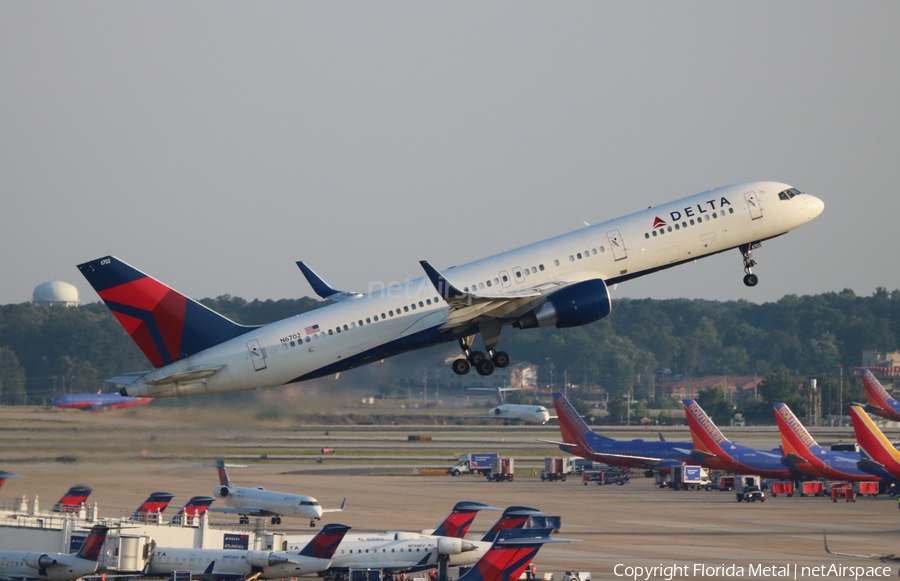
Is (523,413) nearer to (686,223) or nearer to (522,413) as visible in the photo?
(522,413)

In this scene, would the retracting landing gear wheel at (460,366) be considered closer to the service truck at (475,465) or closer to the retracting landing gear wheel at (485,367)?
the retracting landing gear wheel at (485,367)

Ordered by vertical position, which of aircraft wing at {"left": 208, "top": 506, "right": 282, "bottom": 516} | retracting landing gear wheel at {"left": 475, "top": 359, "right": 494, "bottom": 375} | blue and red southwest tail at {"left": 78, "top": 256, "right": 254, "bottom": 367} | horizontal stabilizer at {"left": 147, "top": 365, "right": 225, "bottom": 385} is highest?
blue and red southwest tail at {"left": 78, "top": 256, "right": 254, "bottom": 367}

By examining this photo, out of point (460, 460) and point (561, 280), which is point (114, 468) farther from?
point (460, 460)

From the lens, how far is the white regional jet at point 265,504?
80.9m

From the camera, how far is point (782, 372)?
555 feet

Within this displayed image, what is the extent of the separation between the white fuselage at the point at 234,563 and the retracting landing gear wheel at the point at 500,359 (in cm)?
1214

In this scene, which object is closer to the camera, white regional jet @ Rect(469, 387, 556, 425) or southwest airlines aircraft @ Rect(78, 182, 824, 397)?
southwest airlines aircraft @ Rect(78, 182, 824, 397)

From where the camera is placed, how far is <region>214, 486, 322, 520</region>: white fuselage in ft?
266

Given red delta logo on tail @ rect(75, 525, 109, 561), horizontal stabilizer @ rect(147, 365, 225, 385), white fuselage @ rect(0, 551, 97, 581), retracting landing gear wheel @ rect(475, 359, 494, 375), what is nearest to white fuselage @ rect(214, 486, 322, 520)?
white fuselage @ rect(0, 551, 97, 581)

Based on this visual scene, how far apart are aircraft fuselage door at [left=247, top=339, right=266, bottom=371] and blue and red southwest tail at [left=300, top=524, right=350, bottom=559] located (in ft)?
29.1

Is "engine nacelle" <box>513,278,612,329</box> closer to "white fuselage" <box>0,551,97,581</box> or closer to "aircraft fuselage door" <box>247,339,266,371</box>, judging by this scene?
"aircraft fuselage door" <box>247,339,266,371</box>

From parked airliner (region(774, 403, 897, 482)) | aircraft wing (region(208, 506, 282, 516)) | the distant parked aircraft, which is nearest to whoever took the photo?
the distant parked aircraft

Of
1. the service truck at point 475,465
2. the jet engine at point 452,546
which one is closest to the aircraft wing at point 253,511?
the jet engine at point 452,546

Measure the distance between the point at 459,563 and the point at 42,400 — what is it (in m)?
24.4
